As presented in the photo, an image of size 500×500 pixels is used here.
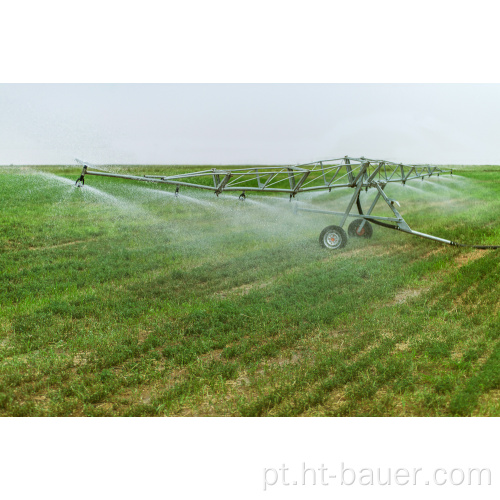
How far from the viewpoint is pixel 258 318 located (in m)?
6.90

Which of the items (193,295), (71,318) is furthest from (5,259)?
(193,295)

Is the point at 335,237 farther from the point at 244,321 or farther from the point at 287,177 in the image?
the point at 244,321

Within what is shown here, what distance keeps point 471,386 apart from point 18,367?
5462 millimetres

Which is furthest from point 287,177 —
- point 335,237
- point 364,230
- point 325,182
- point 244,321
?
point 244,321

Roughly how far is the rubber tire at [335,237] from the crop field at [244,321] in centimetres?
21

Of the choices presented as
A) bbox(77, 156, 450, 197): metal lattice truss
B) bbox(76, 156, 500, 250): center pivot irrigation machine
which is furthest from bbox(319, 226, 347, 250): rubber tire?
bbox(77, 156, 450, 197): metal lattice truss

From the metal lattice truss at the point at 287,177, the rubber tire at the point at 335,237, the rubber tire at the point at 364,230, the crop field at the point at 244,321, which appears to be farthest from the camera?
the rubber tire at the point at 364,230

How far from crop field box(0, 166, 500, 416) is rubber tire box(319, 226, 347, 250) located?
8.1 inches

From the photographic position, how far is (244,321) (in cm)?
688

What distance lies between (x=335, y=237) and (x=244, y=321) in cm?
527

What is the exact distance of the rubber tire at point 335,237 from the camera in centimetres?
1123

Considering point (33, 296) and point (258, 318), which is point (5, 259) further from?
point (258, 318)

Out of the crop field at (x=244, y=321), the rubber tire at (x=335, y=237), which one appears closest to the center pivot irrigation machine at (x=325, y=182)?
the rubber tire at (x=335, y=237)

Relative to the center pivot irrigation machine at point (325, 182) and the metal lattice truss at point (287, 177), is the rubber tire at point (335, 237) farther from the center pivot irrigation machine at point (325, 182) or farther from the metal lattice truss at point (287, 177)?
the metal lattice truss at point (287, 177)
